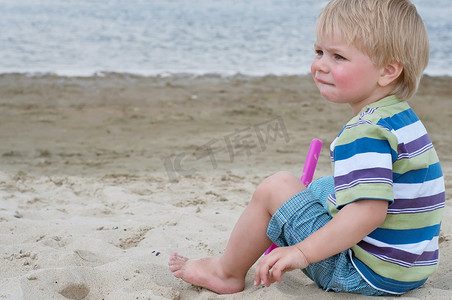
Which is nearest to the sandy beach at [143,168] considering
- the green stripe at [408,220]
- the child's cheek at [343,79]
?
the green stripe at [408,220]

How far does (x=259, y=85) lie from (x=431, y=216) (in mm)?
6783

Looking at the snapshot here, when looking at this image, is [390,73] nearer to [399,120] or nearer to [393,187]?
[399,120]

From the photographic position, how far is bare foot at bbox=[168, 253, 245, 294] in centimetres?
210

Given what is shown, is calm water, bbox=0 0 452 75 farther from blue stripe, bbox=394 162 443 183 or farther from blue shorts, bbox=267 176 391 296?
blue stripe, bbox=394 162 443 183

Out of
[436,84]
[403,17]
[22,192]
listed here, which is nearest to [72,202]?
[22,192]

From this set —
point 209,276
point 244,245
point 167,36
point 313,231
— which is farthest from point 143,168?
point 167,36

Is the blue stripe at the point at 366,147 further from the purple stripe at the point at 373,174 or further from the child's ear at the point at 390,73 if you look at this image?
the child's ear at the point at 390,73

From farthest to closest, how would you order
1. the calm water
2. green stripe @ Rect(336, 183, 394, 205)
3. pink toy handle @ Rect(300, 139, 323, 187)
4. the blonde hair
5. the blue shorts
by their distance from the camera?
the calm water → pink toy handle @ Rect(300, 139, 323, 187) → the blue shorts → the blonde hair → green stripe @ Rect(336, 183, 394, 205)

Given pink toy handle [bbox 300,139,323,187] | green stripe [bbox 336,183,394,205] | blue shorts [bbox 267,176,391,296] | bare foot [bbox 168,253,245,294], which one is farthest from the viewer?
pink toy handle [bbox 300,139,323,187]

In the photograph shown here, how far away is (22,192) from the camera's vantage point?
370 centimetres

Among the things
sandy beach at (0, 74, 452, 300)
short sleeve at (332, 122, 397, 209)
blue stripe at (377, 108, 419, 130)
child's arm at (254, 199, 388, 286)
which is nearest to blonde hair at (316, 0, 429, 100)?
blue stripe at (377, 108, 419, 130)

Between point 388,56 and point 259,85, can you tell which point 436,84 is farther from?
point 388,56

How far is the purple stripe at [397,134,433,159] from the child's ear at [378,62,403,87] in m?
0.21

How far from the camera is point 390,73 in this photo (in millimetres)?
1812
